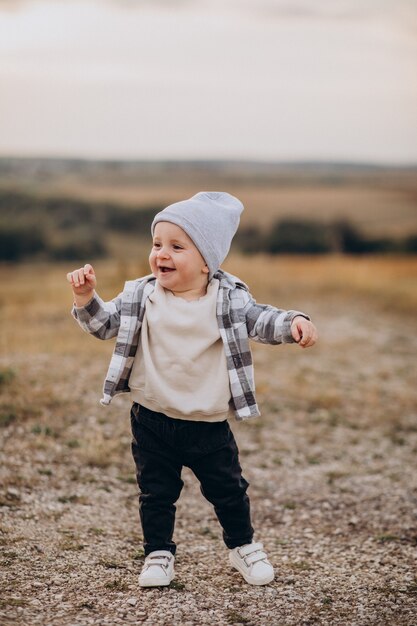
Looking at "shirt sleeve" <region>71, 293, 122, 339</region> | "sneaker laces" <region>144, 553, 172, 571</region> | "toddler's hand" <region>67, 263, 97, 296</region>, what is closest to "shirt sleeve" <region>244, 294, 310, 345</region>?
"shirt sleeve" <region>71, 293, 122, 339</region>

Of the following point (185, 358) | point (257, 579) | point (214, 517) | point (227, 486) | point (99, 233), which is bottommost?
point (214, 517)

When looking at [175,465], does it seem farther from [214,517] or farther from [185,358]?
[214,517]

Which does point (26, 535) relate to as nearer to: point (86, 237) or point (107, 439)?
point (107, 439)

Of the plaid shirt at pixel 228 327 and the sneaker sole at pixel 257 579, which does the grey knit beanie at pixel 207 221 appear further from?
the sneaker sole at pixel 257 579

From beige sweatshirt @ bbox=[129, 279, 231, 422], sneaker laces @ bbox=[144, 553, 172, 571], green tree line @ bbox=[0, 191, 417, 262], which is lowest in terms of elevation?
sneaker laces @ bbox=[144, 553, 172, 571]

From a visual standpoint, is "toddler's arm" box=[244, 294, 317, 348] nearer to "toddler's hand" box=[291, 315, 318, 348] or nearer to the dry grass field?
"toddler's hand" box=[291, 315, 318, 348]

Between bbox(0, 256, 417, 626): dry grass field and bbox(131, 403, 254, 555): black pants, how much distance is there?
356 millimetres

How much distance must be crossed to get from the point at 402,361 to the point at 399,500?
15.4 ft

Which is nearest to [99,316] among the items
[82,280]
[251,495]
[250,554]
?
[82,280]

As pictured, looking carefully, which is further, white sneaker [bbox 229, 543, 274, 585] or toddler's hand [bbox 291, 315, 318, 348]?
white sneaker [bbox 229, 543, 274, 585]

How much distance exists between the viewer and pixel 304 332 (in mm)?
3189

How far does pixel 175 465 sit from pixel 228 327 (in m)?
0.73

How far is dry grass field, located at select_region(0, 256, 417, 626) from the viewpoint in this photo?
3350 millimetres

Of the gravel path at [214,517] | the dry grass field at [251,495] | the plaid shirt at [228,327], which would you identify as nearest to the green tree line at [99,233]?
the dry grass field at [251,495]
